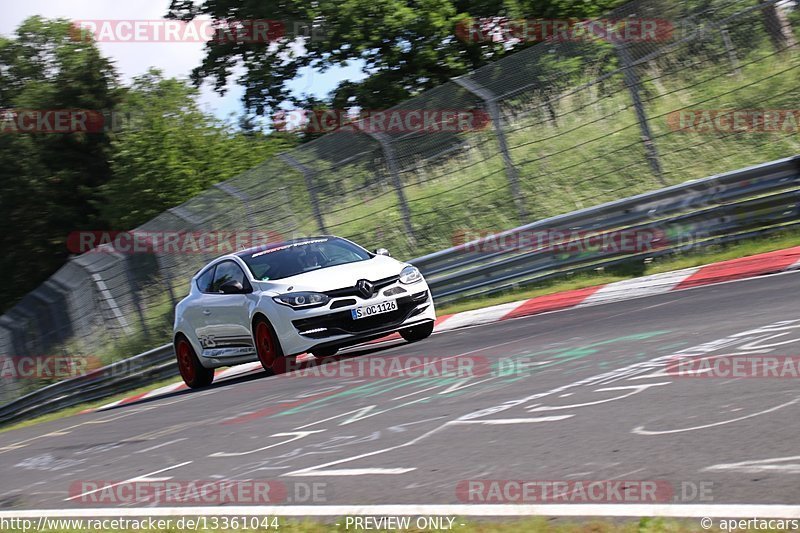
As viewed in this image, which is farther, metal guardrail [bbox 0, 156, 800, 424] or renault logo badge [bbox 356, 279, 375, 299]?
metal guardrail [bbox 0, 156, 800, 424]

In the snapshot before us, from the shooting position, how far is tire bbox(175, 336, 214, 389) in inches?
532

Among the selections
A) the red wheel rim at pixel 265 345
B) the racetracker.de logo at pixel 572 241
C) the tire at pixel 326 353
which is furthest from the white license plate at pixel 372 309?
the racetracker.de logo at pixel 572 241

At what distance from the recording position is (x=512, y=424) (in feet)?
20.3

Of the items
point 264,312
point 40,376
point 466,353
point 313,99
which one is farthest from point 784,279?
point 313,99

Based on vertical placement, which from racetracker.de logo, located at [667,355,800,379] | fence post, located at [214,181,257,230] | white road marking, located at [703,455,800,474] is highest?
fence post, located at [214,181,257,230]

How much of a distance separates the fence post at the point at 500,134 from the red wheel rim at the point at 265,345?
4.84 meters

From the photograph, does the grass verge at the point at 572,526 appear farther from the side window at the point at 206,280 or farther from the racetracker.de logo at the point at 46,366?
the racetracker.de logo at the point at 46,366

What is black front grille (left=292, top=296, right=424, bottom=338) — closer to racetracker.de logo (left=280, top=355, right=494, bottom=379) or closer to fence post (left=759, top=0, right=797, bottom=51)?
racetracker.de logo (left=280, top=355, right=494, bottom=379)

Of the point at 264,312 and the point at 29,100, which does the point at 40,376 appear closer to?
the point at 264,312

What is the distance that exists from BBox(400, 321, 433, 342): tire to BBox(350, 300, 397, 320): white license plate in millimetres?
947

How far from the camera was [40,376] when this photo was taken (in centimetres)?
2402

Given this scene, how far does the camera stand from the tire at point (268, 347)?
11438 millimetres

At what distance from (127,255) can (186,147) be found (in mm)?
15108

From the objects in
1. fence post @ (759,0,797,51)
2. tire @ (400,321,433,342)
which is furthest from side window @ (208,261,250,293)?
fence post @ (759,0,797,51)
